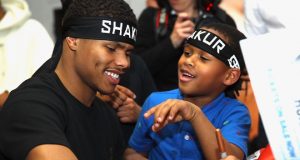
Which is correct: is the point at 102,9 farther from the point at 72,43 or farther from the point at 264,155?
the point at 264,155

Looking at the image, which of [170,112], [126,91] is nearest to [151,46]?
[126,91]

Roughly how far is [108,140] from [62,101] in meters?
0.33

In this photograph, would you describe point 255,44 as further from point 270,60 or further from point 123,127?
point 123,127

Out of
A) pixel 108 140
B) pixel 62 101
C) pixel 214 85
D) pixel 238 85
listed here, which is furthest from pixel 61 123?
pixel 238 85

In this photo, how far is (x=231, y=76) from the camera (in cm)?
253

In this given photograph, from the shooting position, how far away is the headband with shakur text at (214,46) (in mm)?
2428

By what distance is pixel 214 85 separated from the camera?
249 cm

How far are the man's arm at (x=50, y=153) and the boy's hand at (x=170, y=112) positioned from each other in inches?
11.2

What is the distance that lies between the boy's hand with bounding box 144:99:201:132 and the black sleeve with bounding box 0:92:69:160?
0.29 metres

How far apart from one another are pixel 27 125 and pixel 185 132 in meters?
0.81

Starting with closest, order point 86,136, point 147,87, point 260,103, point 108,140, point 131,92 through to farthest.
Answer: point 260,103, point 86,136, point 108,140, point 131,92, point 147,87

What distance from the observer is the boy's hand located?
1833 millimetres

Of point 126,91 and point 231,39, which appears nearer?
point 231,39

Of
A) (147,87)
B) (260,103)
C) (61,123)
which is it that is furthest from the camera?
(147,87)
